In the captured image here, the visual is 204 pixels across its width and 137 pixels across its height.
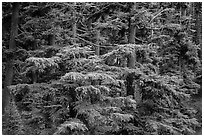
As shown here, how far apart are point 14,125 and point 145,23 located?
19.2 feet

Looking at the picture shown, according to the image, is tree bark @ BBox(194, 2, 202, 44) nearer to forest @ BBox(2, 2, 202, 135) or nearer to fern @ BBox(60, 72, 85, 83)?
forest @ BBox(2, 2, 202, 135)

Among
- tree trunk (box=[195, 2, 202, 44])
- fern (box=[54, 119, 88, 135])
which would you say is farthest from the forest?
tree trunk (box=[195, 2, 202, 44])

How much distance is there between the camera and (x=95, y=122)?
7.35 m

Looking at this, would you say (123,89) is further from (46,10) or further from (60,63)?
(46,10)

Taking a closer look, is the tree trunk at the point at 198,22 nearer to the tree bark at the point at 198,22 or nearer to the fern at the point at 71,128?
the tree bark at the point at 198,22

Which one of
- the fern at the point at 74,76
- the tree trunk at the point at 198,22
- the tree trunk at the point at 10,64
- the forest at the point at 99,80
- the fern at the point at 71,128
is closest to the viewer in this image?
the fern at the point at 71,128

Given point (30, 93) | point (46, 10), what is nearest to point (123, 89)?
point (30, 93)

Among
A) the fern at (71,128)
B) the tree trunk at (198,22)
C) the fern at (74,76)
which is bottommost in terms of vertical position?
the fern at (71,128)

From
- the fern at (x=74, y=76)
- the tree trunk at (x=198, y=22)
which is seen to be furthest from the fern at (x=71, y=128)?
the tree trunk at (x=198, y=22)

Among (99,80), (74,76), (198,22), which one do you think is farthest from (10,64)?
(198,22)

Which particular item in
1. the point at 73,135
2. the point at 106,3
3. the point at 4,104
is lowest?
the point at 4,104

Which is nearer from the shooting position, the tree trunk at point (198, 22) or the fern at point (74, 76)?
the fern at point (74, 76)

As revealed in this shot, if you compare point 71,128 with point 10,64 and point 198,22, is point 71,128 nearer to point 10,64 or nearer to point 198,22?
point 10,64

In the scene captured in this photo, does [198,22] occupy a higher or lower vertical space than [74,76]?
higher
